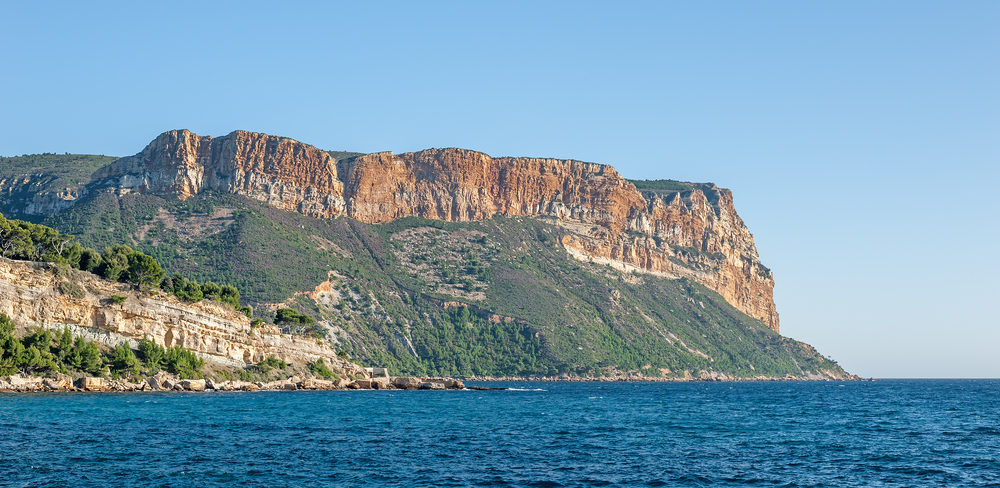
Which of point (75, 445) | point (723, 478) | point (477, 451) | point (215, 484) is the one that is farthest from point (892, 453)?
point (75, 445)

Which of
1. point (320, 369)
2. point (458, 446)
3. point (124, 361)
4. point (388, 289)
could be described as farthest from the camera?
point (388, 289)

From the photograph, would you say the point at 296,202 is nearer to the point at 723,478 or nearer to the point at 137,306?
the point at 137,306

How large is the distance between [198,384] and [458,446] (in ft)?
151

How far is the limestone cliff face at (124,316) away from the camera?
67.2m

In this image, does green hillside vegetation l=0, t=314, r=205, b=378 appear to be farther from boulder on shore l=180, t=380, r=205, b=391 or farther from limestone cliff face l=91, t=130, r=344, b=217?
limestone cliff face l=91, t=130, r=344, b=217

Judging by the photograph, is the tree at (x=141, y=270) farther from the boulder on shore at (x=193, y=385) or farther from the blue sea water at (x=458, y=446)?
the blue sea water at (x=458, y=446)

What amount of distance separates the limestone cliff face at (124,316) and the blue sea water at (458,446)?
1096 cm

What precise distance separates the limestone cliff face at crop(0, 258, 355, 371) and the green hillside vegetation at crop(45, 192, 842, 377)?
4758cm

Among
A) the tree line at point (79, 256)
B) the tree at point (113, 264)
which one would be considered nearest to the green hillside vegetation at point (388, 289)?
the tree line at point (79, 256)

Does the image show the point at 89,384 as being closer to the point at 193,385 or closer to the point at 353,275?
the point at 193,385

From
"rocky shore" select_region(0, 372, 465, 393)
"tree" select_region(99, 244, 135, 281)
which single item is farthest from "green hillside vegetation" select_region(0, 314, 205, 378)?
"tree" select_region(99, 244, 135, 281)

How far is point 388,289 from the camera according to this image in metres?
175

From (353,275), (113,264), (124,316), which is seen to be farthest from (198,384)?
(353,275)

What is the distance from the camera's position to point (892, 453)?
39844mm
